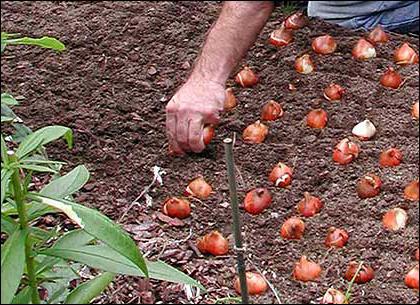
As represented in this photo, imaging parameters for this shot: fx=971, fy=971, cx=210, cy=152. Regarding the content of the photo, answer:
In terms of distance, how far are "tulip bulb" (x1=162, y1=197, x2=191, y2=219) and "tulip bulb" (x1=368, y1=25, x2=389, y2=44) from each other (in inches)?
38.2

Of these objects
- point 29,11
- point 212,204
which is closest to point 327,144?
point 212,204

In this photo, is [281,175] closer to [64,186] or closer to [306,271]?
[306,271]

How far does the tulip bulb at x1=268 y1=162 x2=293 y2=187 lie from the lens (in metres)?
2.60

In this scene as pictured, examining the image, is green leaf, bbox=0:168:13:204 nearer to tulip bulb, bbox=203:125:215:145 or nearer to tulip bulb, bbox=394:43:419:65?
tulip bulb, bbox=203:125:215:145

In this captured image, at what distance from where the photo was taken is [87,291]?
6.42ft

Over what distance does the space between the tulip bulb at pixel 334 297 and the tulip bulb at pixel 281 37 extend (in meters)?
1.22

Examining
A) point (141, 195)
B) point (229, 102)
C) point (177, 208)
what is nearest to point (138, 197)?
point (141, 195)

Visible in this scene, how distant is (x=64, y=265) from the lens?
6.76ft

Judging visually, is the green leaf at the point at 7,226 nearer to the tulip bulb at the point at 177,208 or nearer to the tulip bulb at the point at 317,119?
the tulip bulb at the point at 177,208

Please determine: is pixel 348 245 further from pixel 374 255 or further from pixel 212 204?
pixel 212 204

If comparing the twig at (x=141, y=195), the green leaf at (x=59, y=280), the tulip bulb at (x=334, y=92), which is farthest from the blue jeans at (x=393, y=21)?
the green leaf at (x=59, y=280)

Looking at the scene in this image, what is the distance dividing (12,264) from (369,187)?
1059 mm

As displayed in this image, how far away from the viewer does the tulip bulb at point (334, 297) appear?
2162 mm

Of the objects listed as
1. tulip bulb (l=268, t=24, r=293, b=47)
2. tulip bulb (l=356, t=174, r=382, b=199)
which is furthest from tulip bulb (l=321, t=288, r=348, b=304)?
tulip bulb (l=268, t=24, r=293, b=47)
